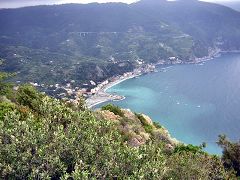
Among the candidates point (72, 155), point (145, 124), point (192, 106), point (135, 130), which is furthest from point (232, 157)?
point (192, 106)

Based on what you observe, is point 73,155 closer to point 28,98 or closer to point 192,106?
point 28,98

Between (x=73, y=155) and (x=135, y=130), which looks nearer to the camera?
(x=73, y=155)

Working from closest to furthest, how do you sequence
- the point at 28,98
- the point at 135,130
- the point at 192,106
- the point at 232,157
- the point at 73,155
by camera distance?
the point at 73,155
the point at 232,157
the point at 135,130
the point at 28,98
the point at 192,106

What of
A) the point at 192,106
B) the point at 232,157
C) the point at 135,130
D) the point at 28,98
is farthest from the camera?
the point at 192,106

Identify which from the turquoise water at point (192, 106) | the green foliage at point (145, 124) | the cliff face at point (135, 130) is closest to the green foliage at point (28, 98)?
the cliff face at point (135, 130)

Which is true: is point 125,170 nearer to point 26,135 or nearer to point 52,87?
point 26,135

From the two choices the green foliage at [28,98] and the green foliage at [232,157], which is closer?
the green foliage at [232,157]

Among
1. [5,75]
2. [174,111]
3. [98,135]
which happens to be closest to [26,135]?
[98,135]

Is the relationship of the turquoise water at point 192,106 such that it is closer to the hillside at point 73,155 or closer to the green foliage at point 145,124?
the green foliage at point 145,124

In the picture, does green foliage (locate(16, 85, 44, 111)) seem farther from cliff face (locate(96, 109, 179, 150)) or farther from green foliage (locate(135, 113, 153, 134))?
green foliage (locate(135, 113, 153, 134))

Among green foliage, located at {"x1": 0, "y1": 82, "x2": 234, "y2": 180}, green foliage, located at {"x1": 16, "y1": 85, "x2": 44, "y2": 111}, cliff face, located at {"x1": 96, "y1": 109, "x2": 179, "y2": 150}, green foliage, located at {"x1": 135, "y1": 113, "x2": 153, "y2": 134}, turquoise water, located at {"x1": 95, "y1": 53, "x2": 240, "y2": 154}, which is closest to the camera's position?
green foliage, located at {"x1": 0, "y1": 82, "x2": 234, "y2": 180}

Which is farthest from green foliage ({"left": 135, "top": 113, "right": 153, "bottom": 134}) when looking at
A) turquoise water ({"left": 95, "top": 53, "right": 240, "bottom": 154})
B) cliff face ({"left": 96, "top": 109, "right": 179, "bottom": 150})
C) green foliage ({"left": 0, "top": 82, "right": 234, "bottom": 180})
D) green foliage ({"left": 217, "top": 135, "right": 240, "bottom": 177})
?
turquoise water ({"left": 95, "top": 53, "right": 240, "bottom": 154})
